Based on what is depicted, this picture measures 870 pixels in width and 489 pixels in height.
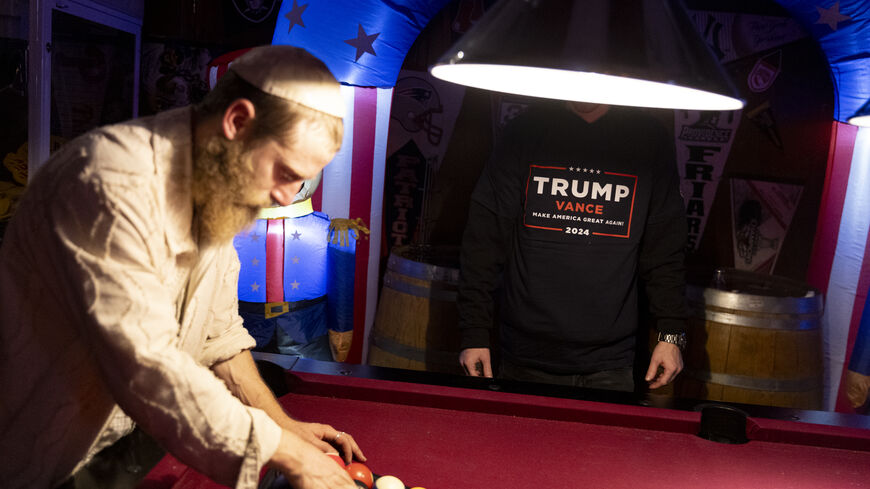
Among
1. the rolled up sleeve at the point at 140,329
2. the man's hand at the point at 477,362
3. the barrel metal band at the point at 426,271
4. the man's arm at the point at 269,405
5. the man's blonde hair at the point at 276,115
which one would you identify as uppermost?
the man's blonde hair at the point at 276,115

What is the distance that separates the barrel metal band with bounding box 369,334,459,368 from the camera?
295 cm

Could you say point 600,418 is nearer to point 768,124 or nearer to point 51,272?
point 51,272

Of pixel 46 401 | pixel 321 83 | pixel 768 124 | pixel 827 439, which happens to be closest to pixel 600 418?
pixel 827 439

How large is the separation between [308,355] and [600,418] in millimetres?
1844

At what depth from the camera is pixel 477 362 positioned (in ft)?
8.18

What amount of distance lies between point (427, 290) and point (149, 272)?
1893mm

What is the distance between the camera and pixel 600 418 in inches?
72.2

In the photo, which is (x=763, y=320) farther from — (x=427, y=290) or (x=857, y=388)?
(x=427, y=290)

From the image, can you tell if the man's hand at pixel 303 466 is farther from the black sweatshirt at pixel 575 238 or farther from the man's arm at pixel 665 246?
the man's arm at pixel 665 246

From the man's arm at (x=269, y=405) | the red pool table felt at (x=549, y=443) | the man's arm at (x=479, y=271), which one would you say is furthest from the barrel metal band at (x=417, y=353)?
the man's arm at (x=269, y=405)

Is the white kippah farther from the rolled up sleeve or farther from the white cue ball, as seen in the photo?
the white cue ball

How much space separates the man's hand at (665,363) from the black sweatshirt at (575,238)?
76mm

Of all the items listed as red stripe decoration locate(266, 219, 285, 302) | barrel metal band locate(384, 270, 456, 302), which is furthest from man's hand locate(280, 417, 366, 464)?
red stripe decoration locate(266, 219, 285, 302)

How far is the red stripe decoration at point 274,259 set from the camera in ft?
10.5
